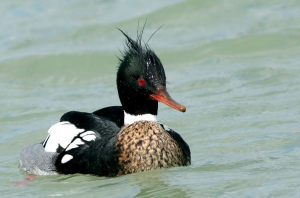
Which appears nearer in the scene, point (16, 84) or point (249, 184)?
point (249, 184)

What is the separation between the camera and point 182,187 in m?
7.57

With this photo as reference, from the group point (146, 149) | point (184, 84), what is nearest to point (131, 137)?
point (146, 149)

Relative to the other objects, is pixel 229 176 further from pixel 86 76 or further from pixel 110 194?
pixel 86 76

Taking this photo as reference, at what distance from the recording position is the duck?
313 inches

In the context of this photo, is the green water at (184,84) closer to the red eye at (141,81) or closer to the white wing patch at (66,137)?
the white wing patch at (66,137)

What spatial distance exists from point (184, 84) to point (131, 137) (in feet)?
16.6

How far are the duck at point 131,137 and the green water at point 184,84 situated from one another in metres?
0.15

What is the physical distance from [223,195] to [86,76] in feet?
24.2

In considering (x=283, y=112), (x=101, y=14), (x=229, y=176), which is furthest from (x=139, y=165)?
(x=101, y=14)

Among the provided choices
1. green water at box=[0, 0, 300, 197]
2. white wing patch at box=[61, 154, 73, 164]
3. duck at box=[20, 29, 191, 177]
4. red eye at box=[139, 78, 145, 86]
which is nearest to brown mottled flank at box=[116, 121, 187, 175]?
duck at box=[20, 29, 191, 177]

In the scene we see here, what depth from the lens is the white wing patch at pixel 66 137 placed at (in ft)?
27.5

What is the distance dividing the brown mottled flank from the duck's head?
20 cm

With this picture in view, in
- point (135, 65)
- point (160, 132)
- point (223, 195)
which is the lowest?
point (223, 195)

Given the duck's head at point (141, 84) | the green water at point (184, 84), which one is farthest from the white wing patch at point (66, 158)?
the duck's head at point (141, 84)
